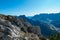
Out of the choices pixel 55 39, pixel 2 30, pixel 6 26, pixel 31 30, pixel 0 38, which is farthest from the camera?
pixel 31 30

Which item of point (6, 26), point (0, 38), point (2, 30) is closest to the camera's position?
point (0, 38)

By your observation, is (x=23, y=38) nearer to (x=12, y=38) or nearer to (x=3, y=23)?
(x=12, y=38)

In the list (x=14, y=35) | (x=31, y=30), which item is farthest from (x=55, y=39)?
(x=14, y=35)

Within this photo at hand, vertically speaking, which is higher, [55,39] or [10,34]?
[10,34]

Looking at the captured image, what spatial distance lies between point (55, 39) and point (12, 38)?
30388 millimetres

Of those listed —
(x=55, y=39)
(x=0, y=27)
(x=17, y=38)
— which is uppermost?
(x=0, y=27)

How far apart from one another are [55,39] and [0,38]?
33733 mm

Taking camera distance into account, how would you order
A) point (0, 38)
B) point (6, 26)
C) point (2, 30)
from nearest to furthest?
point (0, 38), point (2, 30), point (6, 26)

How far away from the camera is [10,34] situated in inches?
2106

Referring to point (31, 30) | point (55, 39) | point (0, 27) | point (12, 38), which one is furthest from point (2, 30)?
point (31, 30)

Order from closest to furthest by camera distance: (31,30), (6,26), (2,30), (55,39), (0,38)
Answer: (0,38) → (2,30) → (6,26) → (55,39) → (31,30)

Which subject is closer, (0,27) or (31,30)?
→ (0,27)

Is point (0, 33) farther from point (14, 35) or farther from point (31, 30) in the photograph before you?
point (31, 30)

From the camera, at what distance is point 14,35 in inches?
2173
